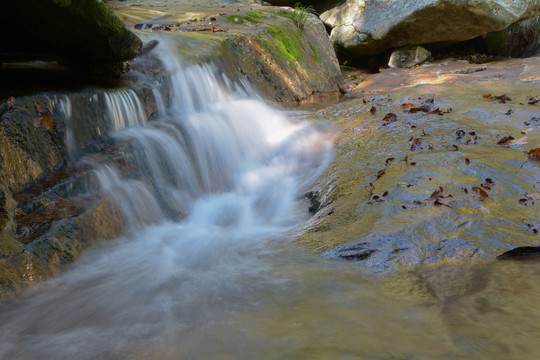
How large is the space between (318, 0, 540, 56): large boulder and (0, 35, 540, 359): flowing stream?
28.5ft

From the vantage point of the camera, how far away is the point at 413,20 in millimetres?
11484

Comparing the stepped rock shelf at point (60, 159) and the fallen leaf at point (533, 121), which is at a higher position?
the stepped rock shelf at point (60, 159)

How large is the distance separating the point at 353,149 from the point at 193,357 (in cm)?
351

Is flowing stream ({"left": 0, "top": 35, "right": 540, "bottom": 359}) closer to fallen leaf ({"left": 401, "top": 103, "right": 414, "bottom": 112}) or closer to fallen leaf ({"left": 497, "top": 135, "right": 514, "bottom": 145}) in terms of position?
fallen leaf ({"left": 401, "top": 103, "right": 414, "bottom": 112})

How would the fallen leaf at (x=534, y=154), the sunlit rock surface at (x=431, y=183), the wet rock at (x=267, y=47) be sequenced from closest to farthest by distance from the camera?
the sunlit rock surface at (x=431, y=183)
the fallen leaf at (x=534, y=154)
the wet rock at (x=267, y=47)

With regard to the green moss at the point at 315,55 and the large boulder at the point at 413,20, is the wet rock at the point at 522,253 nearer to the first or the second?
the green moss at the point at 315,55

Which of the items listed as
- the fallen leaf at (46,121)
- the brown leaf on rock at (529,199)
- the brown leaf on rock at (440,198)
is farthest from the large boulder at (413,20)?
the fallen leaf at (46,121)

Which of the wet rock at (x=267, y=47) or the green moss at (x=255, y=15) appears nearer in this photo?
the wet rock at (x=267, y=47)

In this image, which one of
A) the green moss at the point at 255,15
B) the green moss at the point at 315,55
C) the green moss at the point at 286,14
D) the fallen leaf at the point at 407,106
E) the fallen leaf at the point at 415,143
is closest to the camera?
the fallen leaf at the point at 415,143

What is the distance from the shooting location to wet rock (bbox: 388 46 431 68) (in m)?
12.3


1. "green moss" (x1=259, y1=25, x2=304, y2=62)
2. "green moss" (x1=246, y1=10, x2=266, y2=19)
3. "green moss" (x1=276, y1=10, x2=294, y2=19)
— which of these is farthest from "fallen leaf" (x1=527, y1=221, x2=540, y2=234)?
"green moss" (x1=276, y1=10, x2=294, y2=19)

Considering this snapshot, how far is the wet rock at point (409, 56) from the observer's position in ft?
40.5

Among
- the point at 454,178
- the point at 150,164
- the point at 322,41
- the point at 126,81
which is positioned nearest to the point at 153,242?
the point at 150,164

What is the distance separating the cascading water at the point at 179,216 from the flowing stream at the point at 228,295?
0.04ft
